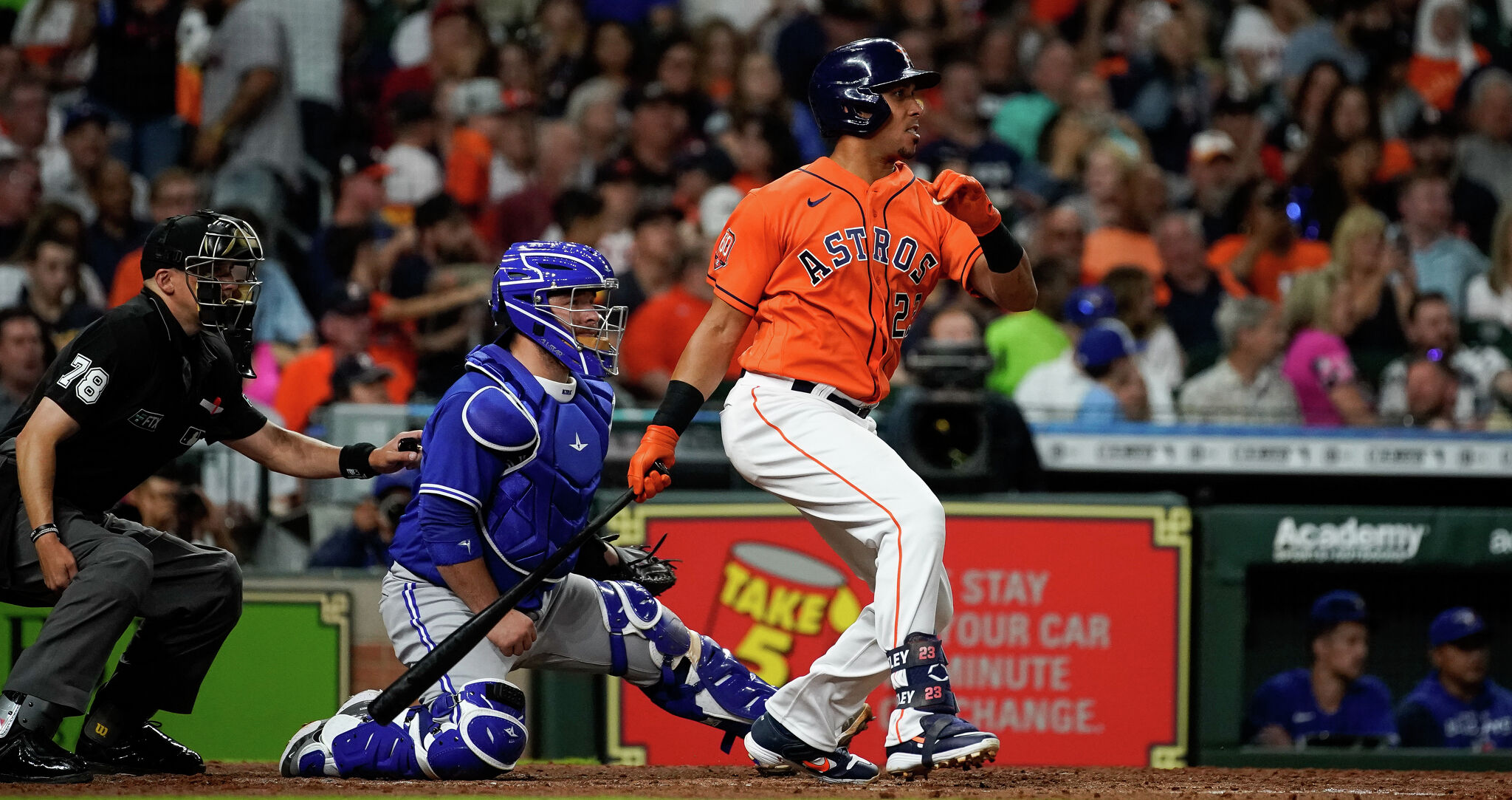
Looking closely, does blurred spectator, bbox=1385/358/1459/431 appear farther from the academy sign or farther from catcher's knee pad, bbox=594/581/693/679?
catcher's knee pad, bbox=594/581/693/679

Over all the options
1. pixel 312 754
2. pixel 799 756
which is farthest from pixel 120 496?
pixel 799 756

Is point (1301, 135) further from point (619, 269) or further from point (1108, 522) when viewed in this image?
point (1108, 522)

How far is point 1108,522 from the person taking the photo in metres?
6.61

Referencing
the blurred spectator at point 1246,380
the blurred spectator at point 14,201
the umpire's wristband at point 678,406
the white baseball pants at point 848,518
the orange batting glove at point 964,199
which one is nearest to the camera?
the white baseball pants at point 848,518

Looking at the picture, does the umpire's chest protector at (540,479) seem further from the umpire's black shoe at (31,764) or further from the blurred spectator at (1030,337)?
the blurred spectator at (1030,337)

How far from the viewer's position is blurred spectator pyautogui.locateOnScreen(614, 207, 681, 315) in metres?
8.83

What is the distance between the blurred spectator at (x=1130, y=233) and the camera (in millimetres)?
9562

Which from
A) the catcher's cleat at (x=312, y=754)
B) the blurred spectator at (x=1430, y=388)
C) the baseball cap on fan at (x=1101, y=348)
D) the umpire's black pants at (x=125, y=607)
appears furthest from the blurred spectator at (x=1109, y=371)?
the umpire's black pants at (x=125, y=607)

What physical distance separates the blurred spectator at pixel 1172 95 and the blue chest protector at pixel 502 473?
701 centimetres

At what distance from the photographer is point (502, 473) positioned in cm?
454

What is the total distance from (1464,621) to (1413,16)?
5964mm

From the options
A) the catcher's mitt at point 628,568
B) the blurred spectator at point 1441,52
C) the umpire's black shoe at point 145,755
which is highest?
the blurred spectator at point 1441,52

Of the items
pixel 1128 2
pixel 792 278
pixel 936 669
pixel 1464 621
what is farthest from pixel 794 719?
pixel 1128 2

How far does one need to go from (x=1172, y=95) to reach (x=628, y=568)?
7.11 m
